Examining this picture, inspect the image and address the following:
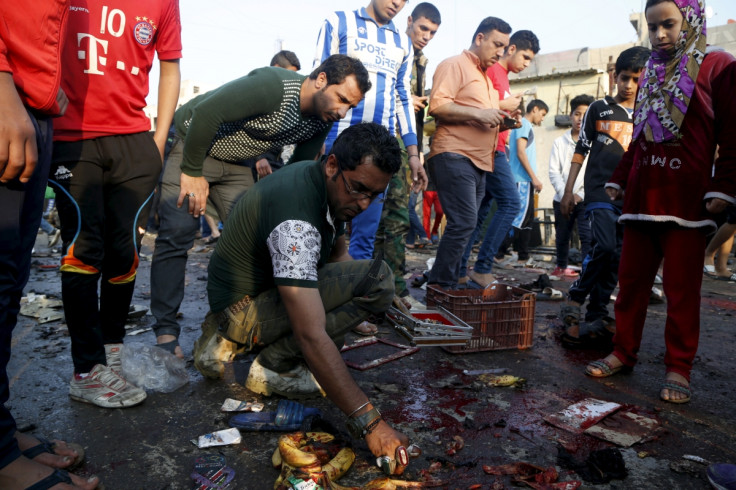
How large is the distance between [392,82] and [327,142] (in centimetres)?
81

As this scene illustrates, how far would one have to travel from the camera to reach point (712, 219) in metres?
2.82

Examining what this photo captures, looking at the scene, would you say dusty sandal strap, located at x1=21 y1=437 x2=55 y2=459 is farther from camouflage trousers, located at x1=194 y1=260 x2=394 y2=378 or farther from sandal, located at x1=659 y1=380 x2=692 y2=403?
sandal, located at x1=659 y1=380 x2=692 y2=403

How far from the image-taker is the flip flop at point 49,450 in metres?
1.81

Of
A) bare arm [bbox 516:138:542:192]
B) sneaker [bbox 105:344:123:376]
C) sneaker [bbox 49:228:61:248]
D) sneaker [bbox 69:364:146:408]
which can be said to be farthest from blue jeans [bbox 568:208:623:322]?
sneaker [bbox 49:228:61:248]

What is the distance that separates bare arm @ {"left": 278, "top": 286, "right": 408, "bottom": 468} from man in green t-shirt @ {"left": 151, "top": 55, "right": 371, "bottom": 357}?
141 centimetres

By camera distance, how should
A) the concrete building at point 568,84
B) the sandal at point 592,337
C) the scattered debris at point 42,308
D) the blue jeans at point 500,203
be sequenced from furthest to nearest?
1. the concrete building at point 568,84
2. the blue jeans at point 500,203
3. the scattered debris at point 42,308
4. the sandal at point 592,337

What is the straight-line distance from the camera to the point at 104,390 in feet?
8.29

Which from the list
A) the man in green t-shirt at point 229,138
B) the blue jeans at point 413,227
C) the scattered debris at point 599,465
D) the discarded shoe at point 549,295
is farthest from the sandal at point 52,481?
the blue jeans at point 413,227

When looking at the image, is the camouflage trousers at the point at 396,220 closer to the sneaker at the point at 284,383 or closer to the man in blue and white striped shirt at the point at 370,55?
the man in blue and white striped shirt at the point at 370,55

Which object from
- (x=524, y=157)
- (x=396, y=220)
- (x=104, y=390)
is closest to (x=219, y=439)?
(x=104, y=390)

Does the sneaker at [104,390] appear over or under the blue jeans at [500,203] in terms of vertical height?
under

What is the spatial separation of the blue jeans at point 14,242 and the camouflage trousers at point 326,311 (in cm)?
116

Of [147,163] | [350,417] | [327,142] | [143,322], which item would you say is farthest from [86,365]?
[327,142]

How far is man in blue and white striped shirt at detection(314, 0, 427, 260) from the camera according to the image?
4.05m
